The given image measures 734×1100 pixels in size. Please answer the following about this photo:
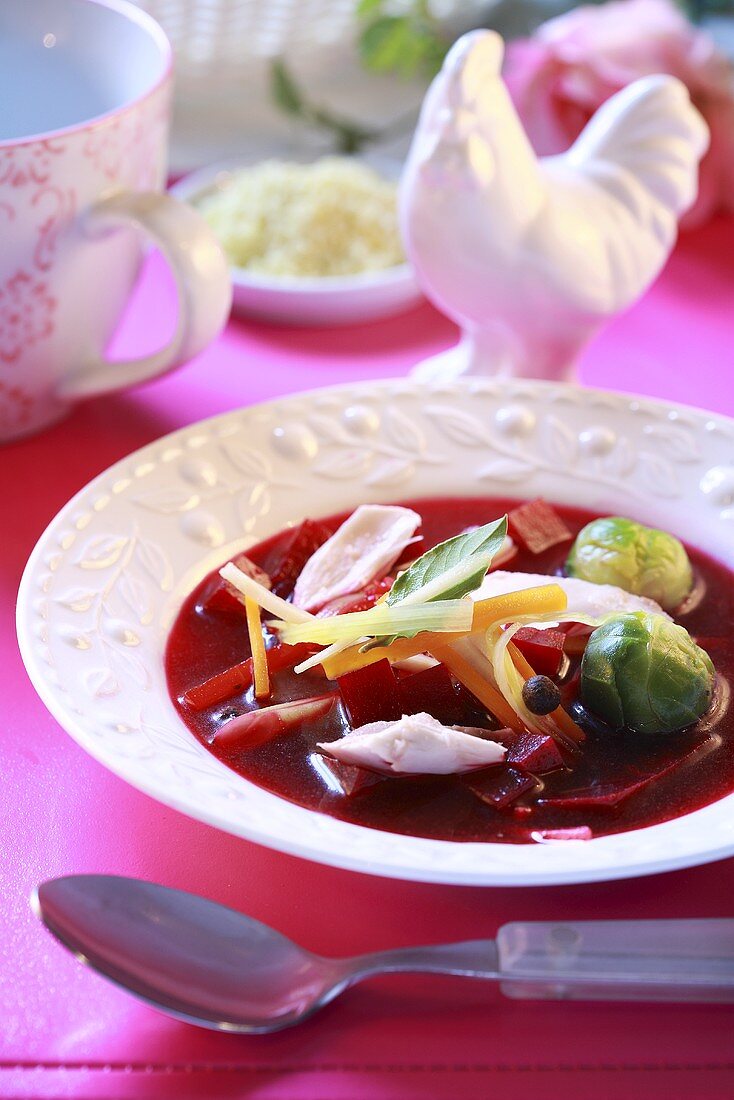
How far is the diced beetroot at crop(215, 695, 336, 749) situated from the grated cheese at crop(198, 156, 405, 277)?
140 centimetres

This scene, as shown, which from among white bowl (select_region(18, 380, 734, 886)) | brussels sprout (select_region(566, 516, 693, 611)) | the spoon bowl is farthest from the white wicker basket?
the spoon bowl

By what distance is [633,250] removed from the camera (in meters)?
2.18

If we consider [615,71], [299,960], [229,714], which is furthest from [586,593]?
[615,71]

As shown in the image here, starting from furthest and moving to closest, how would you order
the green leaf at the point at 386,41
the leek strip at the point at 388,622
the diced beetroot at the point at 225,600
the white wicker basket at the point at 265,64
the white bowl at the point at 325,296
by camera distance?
1. the white wicker basket at the point at 265,64
2. the green leaf at the point at 386,41
3. the white bowl at the point at 325,296
4. the diced beetroot at the point at 225,600
5. the leek strip at the point at 388,622

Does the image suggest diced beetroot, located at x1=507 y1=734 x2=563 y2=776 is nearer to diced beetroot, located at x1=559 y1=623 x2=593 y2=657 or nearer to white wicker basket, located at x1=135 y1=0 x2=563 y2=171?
diced beetroot, located at x1=559 y1=623 x2=593 y2=657

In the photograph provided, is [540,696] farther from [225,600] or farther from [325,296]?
[325,296]

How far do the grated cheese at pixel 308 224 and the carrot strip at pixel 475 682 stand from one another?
1.39 m

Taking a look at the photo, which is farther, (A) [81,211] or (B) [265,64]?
(B) [265,64]

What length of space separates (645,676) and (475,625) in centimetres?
21

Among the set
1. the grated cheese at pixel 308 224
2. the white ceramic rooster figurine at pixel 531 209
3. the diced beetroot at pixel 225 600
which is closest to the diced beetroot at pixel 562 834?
the diced beetroot at pixel 225 600

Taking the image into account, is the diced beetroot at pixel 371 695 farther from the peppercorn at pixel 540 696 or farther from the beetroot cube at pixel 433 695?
the peppercorn at pixel 540 696

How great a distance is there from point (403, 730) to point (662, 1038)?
407 mm

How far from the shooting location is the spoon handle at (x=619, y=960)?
1125 mm

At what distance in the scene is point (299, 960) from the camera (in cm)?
120
